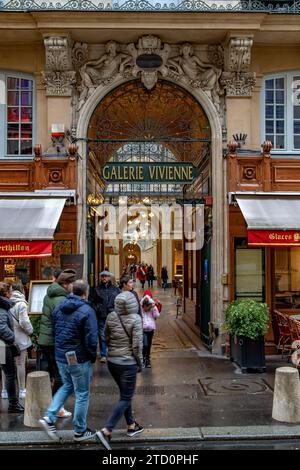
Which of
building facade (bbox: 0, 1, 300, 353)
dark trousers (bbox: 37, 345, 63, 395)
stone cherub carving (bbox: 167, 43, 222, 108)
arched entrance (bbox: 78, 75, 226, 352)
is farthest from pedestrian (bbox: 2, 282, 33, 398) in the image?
stone cherub carving (bbox: 167, 43, 222, 108)

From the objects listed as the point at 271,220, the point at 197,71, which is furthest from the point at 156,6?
the point at 271,220

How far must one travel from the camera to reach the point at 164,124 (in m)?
13.2

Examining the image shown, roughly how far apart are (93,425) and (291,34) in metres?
9.38

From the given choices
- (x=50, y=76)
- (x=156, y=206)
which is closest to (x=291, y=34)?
(x=50, y=76)

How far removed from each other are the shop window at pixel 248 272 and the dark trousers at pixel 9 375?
226 inches

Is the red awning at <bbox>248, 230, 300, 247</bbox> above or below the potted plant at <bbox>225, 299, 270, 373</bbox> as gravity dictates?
above

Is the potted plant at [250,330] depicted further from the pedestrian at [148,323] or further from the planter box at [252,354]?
the pedestrian at [148,323]

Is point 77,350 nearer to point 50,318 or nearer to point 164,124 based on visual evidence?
point 50,318

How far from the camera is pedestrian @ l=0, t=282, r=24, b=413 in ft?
24.9

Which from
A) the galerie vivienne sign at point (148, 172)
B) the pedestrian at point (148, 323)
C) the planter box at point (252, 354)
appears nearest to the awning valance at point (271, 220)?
the galerie vivienne sign at point (148, 172)

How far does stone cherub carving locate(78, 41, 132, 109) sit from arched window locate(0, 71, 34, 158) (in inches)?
50.6

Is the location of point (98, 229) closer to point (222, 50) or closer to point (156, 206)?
point (222, 50)

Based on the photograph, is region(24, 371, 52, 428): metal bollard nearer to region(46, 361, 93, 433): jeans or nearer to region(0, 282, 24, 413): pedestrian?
region(0, 282, 24, 413): pedestrian

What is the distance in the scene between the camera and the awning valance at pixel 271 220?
10375 millimetres
